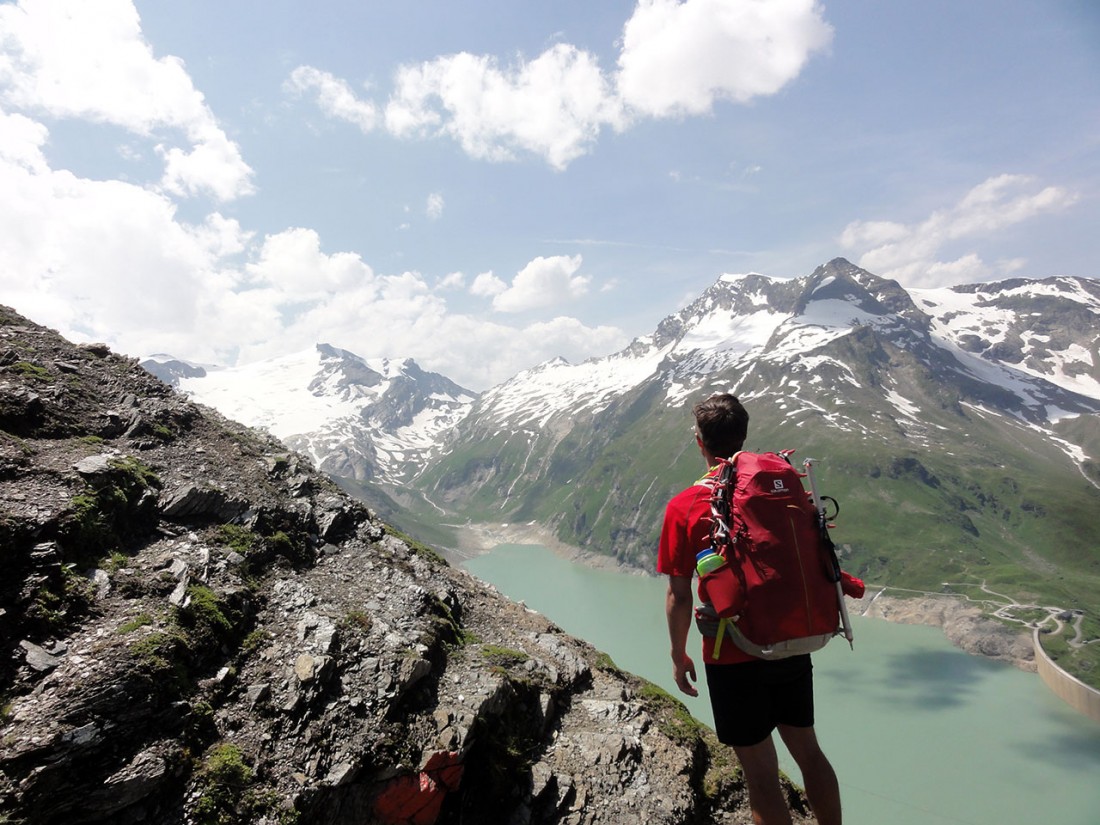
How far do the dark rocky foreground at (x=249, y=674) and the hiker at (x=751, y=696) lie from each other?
215 inches

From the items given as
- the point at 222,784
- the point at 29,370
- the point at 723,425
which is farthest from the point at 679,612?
the point at 29,370

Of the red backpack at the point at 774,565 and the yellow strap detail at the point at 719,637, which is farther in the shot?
the yellow strap detail at the point at 719,637

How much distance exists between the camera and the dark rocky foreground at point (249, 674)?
7.50 m

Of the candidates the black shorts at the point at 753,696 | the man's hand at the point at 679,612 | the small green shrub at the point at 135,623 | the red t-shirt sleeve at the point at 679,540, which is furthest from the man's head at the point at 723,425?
the small green shrub at the point at 135,623

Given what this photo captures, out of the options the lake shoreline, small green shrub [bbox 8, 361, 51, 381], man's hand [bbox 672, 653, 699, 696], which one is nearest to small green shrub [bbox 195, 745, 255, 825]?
man's hand [bbox 672, 653, 699, 696]

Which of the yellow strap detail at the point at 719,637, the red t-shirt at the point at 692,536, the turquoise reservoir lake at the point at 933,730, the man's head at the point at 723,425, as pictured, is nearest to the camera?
the yellow strap detail at the point at 719,637

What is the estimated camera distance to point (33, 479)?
10680 millimetres

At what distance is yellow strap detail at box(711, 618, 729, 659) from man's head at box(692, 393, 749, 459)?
5.50 feet

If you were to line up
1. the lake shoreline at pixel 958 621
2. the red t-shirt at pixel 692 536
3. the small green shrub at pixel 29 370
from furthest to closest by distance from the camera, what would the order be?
the lake shoreline at pixel 958 621 < the small green shrub at pixel 29 370 < the red t-shirt at pixel 692 536

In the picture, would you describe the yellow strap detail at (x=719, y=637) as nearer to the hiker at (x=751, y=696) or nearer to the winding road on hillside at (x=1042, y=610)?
the hiker at (x=751, y=696)

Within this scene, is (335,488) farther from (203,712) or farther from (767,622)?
(767,622)

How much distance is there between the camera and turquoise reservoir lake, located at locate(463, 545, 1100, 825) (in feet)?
198

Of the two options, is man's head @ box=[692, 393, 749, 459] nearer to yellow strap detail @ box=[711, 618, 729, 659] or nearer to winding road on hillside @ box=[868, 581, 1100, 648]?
yellow strap detail @ box=[711, 618, 729, 659]

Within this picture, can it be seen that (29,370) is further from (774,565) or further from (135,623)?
(774,565)
